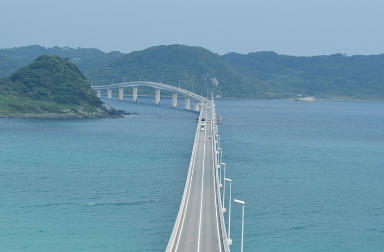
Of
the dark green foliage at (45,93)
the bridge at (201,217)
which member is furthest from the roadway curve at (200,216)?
the dark green foliage at (45,93)

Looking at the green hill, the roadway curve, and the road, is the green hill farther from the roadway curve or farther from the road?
the roadway curve

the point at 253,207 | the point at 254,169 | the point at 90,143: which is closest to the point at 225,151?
the point at 254,169

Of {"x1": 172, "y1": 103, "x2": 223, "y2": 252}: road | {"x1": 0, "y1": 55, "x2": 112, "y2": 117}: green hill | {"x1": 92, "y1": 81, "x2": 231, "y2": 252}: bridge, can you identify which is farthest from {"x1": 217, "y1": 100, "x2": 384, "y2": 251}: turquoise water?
{"x1": 0, "y1": 55, "x2": 112, "y2": 117}: green hill

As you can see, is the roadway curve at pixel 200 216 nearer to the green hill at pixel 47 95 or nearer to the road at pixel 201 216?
the road at pixel 201 216

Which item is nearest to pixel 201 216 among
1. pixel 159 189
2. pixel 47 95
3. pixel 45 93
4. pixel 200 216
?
pixel 200 216

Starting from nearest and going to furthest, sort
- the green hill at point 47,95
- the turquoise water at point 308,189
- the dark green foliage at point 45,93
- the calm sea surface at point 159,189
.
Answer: the calm sea surface at point 159,189 → the turquoise water at point 308,189 → the green hill at point 47,95 → the dark green foliage at point 45,93

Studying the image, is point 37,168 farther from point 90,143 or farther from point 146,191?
point 90,143

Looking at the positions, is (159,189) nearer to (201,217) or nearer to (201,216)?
(201,216)
